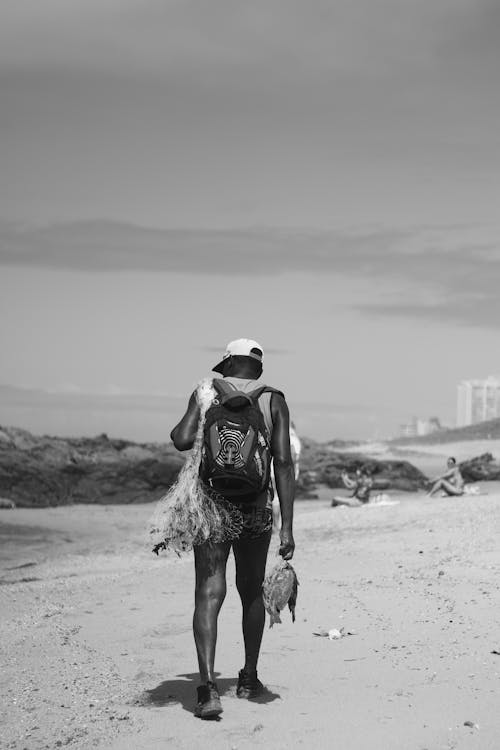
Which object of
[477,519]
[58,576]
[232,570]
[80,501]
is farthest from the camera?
[80,501]

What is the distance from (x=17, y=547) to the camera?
58.4ft

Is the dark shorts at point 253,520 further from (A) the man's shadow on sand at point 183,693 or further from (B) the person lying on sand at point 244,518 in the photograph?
(A) the man's shadow on sand at point 183,693

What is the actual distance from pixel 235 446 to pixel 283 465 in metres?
0.46

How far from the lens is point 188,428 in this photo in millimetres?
6941

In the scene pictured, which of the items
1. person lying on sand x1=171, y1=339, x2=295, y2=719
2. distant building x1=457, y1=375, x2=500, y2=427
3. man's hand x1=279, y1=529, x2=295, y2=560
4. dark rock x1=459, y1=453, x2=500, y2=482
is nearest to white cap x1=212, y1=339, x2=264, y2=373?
person lying on sand x1=171, y1=339, x2=295, y2=719

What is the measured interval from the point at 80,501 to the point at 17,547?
8.24 m

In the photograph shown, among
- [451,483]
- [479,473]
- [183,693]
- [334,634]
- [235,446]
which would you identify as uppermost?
[235,446]

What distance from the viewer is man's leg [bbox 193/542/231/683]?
684 centimetres

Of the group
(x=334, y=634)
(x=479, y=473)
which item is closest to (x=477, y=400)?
(x=479, y=473)

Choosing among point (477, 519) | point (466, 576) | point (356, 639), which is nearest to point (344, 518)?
point (477, 519)

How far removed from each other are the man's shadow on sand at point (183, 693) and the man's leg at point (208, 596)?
43 centimetres

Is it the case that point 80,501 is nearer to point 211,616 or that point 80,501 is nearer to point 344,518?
point 344,518

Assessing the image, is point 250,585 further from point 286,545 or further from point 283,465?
point 283,465

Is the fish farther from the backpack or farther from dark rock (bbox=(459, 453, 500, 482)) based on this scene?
dark rock (bbox=(459, 453, 500, 482))
